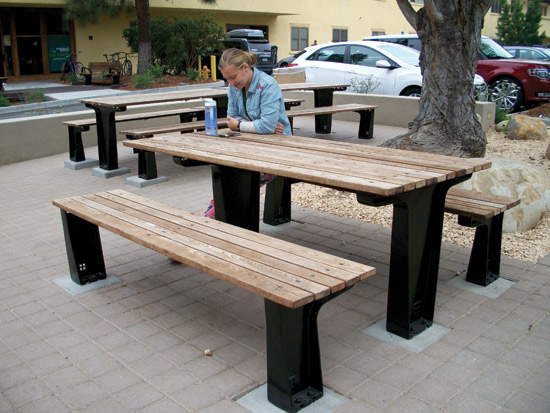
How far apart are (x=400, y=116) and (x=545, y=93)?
3.52m

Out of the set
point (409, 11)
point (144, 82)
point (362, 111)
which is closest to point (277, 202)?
point (409, 11)

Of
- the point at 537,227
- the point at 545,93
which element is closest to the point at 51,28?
the point at 545,93

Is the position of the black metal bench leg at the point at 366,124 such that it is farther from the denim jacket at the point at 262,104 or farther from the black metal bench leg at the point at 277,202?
the denim jacket at the point at 262,104

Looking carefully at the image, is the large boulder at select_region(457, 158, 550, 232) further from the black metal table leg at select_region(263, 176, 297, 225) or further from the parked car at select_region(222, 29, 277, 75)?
the parked car at select_region(222, 29, 277, 75)

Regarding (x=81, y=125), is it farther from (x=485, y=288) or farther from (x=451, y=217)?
(x=485, y=288)

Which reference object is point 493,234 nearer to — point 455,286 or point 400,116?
point 455,286

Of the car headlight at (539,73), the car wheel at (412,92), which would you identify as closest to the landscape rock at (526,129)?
the car wheel at (412,92)

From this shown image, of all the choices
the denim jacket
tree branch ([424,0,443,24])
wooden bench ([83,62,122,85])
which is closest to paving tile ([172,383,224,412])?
the denim jacket

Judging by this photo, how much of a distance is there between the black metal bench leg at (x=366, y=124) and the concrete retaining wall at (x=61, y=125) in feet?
4.41

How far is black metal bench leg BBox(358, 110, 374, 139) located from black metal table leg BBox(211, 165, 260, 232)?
5624 mm

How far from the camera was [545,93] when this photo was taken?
12.0 meters

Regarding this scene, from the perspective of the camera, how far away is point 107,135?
301 inches

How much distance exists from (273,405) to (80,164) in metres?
6.35

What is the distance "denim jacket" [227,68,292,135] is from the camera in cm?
458
